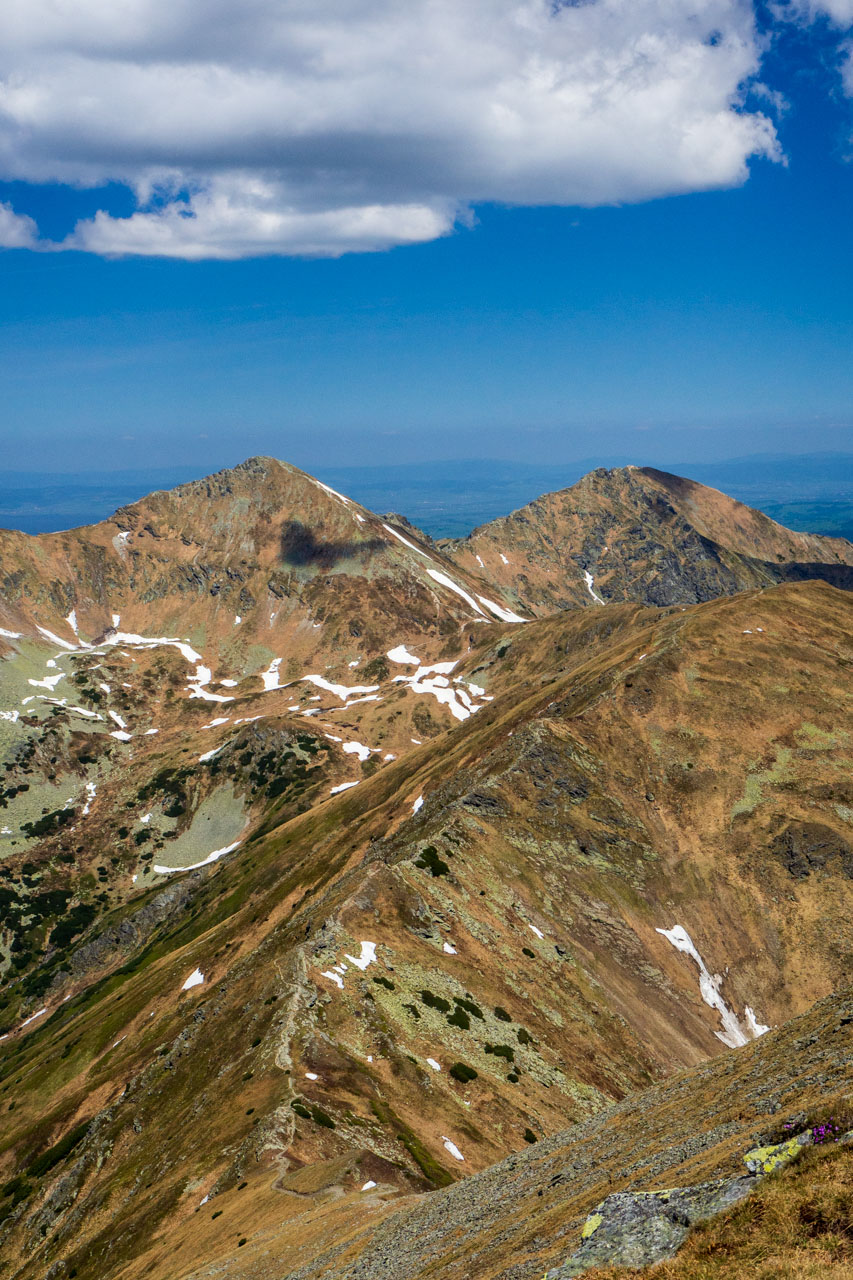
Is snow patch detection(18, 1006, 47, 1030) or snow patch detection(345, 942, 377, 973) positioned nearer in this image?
snow patch detection(345, 942, 377, 973)

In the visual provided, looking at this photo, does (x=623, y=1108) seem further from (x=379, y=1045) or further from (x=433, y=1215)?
(x=379, y=1045)

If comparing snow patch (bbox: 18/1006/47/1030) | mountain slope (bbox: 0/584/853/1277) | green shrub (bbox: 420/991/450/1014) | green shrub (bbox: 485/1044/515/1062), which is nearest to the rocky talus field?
green shrub (bbox: 420/991/450/1014)

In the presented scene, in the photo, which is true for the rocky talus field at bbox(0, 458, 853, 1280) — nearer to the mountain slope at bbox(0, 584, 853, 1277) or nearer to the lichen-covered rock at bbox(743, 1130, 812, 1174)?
the lichen-covered rock at bbox(743, 1130, 812, 1174)

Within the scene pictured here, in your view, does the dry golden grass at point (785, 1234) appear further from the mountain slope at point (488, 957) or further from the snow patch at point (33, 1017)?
the snow patch at point (33, 1017)

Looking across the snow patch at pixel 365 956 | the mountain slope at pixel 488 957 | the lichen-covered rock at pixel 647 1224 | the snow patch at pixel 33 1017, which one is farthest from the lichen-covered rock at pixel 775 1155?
the snow patch at pixel 33 1017

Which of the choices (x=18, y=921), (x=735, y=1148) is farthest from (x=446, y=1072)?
(x=18, y=921)
